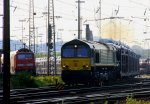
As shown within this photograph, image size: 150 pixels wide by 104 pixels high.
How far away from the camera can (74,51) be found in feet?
109

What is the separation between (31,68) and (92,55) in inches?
717

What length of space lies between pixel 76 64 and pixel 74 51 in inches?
41.0

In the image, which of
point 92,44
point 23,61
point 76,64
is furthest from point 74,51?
point 23,61

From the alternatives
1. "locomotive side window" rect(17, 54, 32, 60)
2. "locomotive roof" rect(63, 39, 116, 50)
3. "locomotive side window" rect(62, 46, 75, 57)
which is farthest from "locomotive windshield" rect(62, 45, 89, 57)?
"locomotive side window" rect(17, 54, 32, 60)

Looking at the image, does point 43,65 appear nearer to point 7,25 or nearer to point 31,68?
point 31,68

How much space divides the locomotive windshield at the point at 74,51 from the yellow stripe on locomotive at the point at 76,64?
405 mm

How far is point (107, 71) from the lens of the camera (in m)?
36.6

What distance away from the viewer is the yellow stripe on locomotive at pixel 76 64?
32312 mm

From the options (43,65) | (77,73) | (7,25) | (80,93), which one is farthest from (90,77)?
(43,65)

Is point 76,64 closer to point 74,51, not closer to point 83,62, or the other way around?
point 83,62

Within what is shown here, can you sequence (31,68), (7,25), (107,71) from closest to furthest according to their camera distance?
(7,25)
(107,71)
(31,68)

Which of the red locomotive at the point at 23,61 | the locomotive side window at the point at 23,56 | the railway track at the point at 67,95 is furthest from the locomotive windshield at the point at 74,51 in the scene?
the locomotive side window at the point at 23,56

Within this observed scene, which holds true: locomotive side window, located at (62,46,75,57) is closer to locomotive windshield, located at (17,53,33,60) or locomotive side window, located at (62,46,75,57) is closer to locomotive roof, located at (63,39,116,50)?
locomotive roof, located at (63,39,116,50)

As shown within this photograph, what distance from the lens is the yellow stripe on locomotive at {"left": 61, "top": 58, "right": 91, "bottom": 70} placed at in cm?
3231
